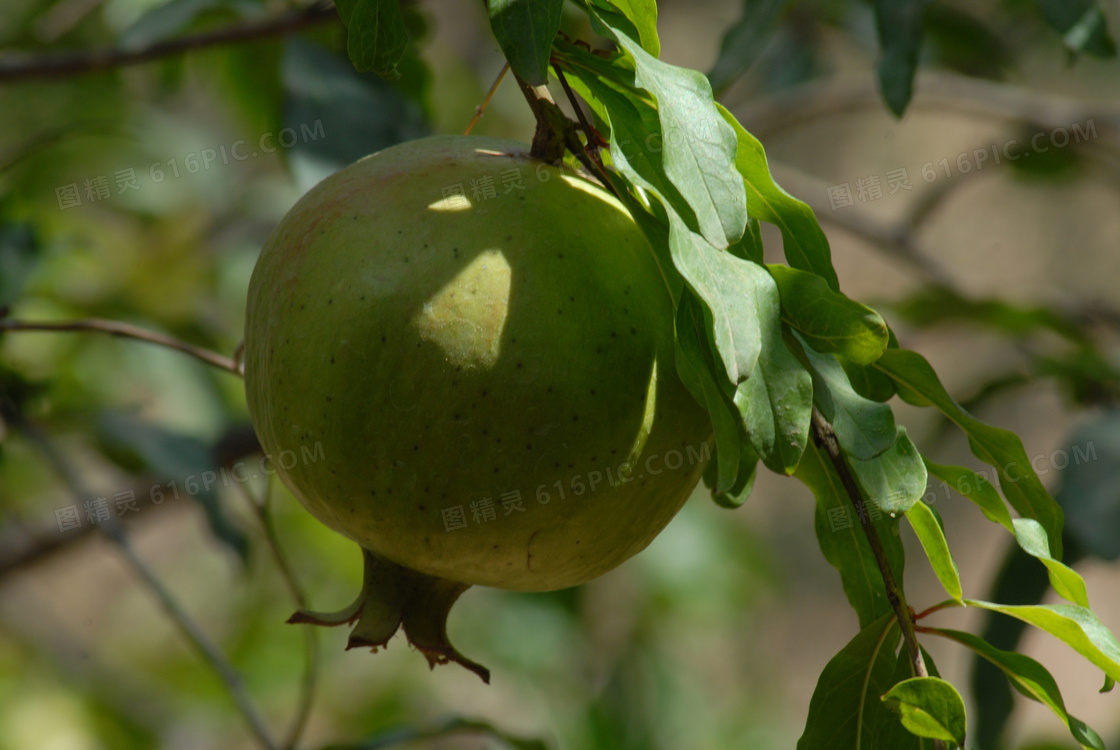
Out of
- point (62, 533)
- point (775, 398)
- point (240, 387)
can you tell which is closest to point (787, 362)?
point (775, 398)

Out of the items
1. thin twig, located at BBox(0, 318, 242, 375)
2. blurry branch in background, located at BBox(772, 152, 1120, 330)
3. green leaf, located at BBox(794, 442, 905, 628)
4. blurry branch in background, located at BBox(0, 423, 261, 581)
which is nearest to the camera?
green leaf, located at BBox(794, 442, 905, 628)

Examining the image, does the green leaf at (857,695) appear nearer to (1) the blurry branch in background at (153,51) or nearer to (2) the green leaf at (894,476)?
(2) the green leaf at (894,476)

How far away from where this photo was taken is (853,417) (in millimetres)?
600

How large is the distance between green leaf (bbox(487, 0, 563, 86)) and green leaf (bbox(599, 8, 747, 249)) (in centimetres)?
4

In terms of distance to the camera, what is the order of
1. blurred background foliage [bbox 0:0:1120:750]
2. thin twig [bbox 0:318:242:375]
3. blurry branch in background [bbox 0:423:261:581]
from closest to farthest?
thin twig [bbox 0:318:242:375] < blurred background foliage [bbox 0:0:1120:750] < blurry branch in background [bbox 0:423:261:581]

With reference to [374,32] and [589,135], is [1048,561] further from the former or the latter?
[374,32]

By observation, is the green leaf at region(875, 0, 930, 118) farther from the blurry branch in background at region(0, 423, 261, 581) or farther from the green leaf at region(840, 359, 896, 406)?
the blurry branch in background at region(0, 423, 261, 581)

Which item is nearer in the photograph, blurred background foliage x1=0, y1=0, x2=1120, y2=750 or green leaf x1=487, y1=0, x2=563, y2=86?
green leaf x1=487, y1=0, x2=563, y2=86

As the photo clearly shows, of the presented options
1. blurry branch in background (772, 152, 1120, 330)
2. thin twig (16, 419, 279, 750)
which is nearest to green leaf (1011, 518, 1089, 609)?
thin twig (16, 419, 279, 750)

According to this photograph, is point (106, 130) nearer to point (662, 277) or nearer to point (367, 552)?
point (367, 552)

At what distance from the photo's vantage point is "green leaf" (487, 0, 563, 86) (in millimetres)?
574

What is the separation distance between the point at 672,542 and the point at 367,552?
2.04 metres

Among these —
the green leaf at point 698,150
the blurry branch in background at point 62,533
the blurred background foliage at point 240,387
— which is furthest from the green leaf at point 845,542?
the blurry branch in background at point 62,533

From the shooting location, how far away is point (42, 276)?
69.7 inches
